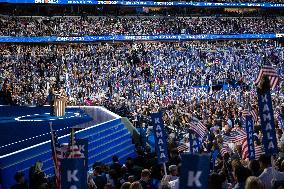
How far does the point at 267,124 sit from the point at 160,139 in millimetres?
3057

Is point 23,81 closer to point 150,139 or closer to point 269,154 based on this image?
point 150,139

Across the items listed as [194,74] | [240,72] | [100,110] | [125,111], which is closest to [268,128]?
[100,110]

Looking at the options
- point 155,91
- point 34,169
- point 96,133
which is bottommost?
point 155,91

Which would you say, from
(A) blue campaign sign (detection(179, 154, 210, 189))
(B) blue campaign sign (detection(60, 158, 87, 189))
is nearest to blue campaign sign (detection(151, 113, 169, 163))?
(B) blue campaign sign (detection(60, 158, 87, 189))

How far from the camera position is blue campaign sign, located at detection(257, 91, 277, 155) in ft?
25.1

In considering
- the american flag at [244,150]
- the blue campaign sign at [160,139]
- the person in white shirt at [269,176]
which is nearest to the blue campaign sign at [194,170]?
the person in white shirt at [269,176]

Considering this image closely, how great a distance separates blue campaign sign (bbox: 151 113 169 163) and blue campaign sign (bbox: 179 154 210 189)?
563 centimetres

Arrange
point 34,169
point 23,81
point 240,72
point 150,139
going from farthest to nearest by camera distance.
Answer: point 240,72 → point 23,81 → point 150,139 → point 34,169

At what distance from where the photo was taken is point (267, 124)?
778 cm

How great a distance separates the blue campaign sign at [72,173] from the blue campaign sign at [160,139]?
198 inches

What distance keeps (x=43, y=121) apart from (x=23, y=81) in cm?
1971

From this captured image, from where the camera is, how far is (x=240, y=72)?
156 ft

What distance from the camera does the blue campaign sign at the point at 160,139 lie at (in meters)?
9.85

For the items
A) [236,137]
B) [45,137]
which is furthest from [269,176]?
[45,137]
